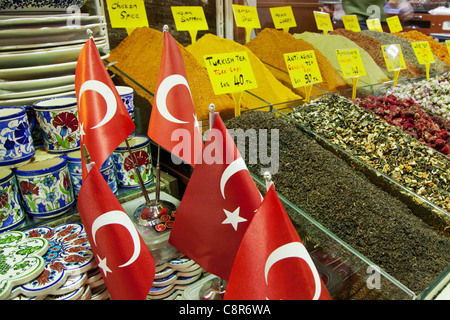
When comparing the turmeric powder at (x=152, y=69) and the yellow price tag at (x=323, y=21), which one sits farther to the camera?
the yellow price tag at (x=323, y=21)

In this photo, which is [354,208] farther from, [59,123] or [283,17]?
[283,17]

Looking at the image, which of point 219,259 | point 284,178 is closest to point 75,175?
point 219,259

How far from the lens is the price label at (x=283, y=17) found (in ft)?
6.91

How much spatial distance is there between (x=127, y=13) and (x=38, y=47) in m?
0.58

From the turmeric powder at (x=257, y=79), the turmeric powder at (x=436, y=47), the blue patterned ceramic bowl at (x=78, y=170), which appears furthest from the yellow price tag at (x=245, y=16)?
the turmeric powder at (x=436, y=47)

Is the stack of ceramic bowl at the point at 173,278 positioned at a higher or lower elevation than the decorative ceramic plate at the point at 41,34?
lower

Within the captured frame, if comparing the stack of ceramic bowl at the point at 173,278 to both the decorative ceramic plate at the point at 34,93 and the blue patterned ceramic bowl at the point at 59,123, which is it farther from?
the decorative ceramic plate at the point at 34,93

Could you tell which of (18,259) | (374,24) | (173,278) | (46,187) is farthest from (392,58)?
(18,259)

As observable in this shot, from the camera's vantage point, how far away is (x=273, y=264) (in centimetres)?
55

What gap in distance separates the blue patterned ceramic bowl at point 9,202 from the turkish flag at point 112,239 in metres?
0.29

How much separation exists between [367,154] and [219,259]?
27.6 inches

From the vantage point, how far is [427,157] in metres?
1.19

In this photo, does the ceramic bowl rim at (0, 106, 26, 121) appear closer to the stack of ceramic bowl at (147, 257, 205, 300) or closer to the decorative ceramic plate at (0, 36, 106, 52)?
the decorative ceramic plate at (0, 36, 106, 52)
